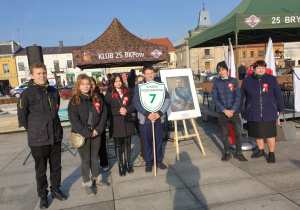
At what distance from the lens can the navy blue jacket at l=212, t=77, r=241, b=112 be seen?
14.1 feet

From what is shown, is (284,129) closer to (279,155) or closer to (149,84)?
(279,155)

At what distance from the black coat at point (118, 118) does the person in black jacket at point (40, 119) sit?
39.2 inches

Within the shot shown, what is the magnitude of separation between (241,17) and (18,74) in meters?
49.9

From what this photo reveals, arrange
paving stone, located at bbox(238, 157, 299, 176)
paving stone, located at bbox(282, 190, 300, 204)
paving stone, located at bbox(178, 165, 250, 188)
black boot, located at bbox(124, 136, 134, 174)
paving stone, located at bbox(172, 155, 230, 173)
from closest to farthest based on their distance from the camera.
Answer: paving stone, located at bbox(282, 190, 300, 204) → paving stone, located at bbox(178, 165, 250, 188) → paving stone, located at bbox(238, 157, 299, 176) → black boot, located at bbox(124, 136, 134, 174) → paving stone, located at bbox(172, 155, 230, 173)

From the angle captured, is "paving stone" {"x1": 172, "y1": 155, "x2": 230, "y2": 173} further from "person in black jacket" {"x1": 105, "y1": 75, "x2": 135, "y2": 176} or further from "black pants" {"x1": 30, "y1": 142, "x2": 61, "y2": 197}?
"black pants" {"x1": 30, "y1": 142, "x2": 61, "y2": 197}

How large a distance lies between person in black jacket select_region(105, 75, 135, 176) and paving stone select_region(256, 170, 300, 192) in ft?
7.31

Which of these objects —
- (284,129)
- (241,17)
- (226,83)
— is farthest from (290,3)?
(226,83)

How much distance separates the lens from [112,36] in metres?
6.79

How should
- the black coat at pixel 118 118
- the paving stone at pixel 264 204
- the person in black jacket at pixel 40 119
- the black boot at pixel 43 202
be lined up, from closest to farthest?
the paving stone at pixel 264 204
the person in black jacket at pixel 40 119
the black boot at pixel 43 202
the black coat at pixel 118 118

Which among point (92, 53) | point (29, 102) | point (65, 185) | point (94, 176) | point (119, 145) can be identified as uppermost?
point (92, 53)

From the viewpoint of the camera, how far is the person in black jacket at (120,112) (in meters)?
4.01

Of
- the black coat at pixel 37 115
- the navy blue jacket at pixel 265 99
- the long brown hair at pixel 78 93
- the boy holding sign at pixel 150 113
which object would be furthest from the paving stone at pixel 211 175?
the black coat at pixel 37 115

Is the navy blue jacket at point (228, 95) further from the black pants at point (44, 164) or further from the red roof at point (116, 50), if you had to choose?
the black pants at point (44, 164)

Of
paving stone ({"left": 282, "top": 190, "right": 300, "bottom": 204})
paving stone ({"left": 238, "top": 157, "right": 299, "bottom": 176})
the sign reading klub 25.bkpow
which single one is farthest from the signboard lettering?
paving stone ({"left": 282, "top": 190, "right": 300, "bottom": 204})
